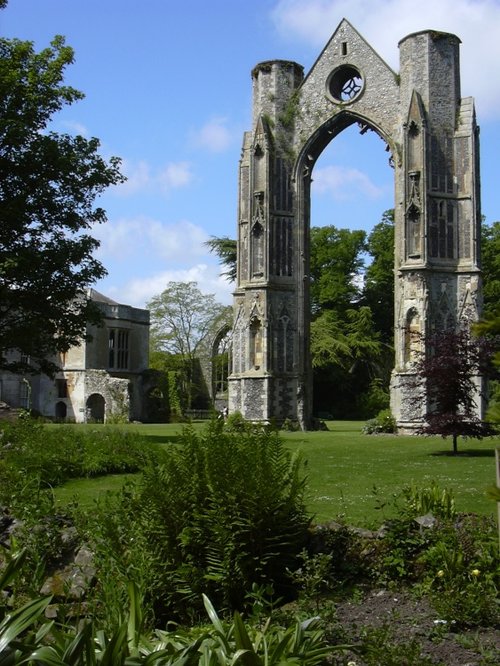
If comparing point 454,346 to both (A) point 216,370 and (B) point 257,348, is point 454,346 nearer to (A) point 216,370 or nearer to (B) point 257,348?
(B) point 257,348

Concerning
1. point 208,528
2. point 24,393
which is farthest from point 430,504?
point 24,393

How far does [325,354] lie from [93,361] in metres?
13.7

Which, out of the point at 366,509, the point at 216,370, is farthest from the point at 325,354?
the point at 366,509

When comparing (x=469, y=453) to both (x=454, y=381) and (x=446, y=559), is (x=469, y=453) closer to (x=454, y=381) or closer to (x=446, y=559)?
(x=454, y=381)

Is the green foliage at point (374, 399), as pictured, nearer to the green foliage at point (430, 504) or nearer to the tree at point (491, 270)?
the tree at point (491, 270)

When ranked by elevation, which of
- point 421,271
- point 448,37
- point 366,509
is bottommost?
point 366,509

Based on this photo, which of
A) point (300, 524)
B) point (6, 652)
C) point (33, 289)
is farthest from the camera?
point (33, 289)

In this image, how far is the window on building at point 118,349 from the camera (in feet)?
162

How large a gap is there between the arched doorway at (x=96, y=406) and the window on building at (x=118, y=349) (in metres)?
3.18

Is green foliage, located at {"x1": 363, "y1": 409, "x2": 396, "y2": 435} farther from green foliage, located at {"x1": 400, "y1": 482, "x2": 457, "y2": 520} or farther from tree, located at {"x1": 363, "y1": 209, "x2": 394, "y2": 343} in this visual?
tree, located at {"x1": 363, "y1": 209, "x2": 394, "y2": 343}

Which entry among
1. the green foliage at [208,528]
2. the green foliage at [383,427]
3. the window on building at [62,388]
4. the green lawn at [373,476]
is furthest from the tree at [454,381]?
the window on building at [62,388]

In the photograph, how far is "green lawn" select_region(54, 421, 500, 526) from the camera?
30.2ft

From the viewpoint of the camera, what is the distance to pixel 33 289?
783 inches

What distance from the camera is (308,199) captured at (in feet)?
102
